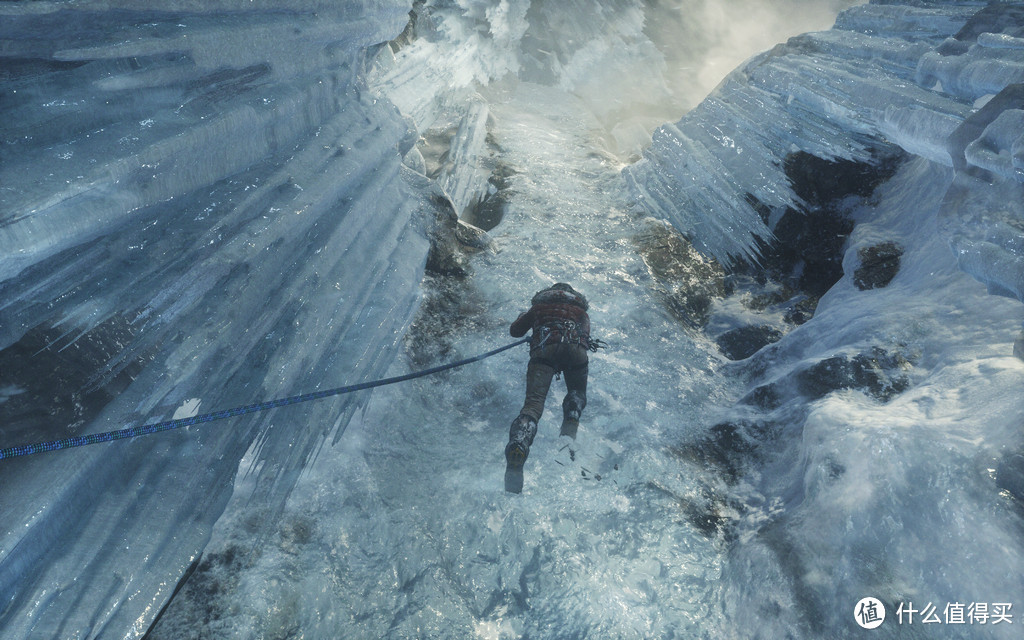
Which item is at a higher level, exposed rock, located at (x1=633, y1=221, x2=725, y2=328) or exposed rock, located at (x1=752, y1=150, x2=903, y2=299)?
exposed rock, located at (x1=752, y1=150, x2=903, y2=299)

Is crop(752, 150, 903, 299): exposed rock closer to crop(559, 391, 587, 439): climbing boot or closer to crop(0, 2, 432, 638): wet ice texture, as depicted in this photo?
crop(559, 391, 587, 439): climbing boot

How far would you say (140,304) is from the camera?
3.16 m

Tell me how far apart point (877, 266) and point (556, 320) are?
13.2 feet

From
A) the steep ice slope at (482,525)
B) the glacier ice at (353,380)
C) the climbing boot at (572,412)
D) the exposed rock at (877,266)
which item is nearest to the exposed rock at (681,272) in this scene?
the glacier ice at (353,380)

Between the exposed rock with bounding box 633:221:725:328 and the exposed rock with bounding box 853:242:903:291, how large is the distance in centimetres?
156

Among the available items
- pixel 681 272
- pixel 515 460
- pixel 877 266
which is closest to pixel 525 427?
pixel 515 460

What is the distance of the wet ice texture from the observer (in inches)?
106

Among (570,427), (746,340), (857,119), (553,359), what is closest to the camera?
(570,427)

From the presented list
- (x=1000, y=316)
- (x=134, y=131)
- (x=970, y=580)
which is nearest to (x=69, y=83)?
(x=134, y=131)

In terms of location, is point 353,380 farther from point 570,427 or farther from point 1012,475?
point 1012,475

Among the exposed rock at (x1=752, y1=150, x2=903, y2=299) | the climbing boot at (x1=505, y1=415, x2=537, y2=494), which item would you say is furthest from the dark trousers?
the exposed rock at (x1=752, y1=150, x2=903, y2=299)

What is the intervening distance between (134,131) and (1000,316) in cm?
633

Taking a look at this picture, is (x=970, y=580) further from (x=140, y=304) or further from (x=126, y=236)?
(x=126, y=236)

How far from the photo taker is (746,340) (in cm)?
615
